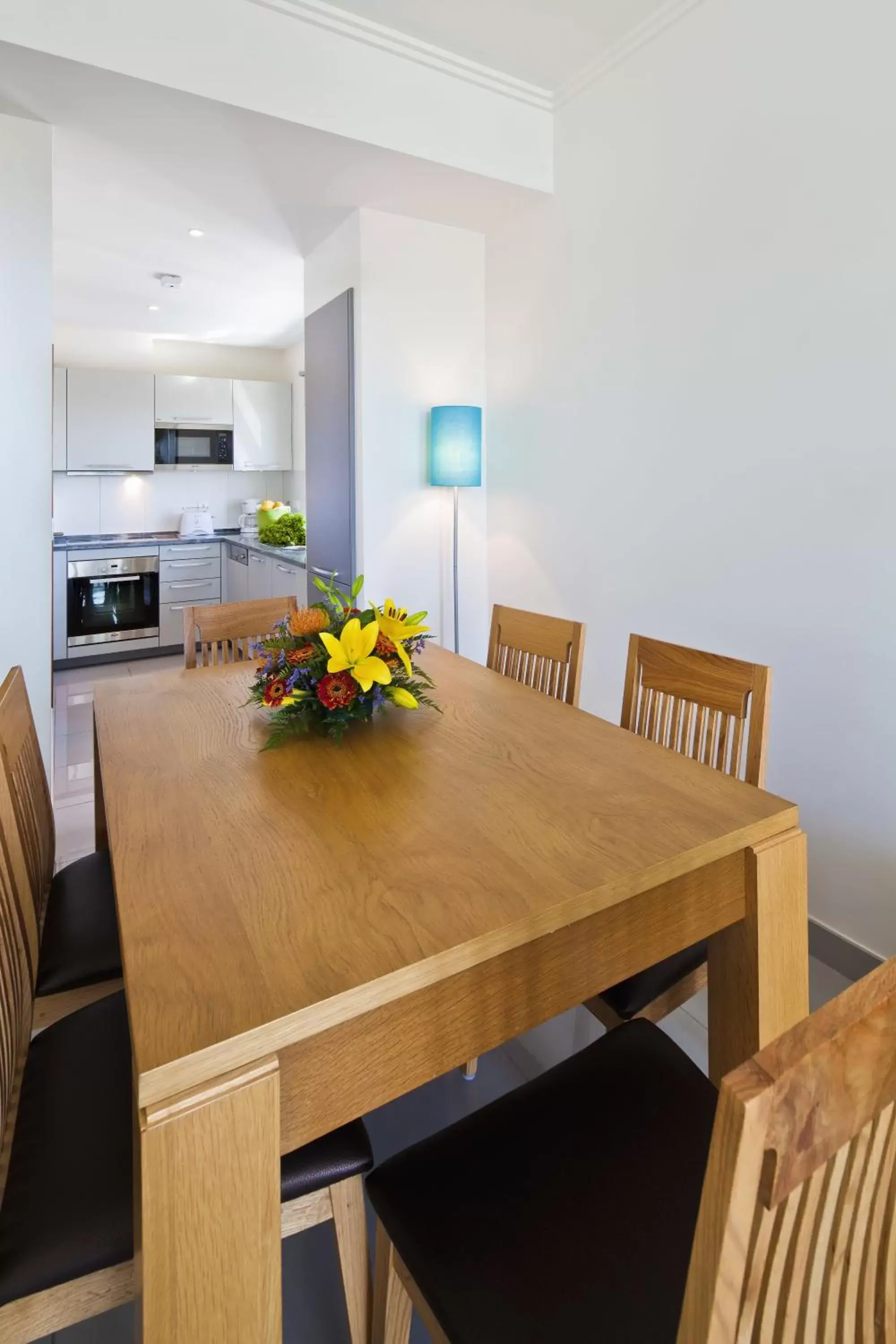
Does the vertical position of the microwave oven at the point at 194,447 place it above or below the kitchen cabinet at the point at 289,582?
above

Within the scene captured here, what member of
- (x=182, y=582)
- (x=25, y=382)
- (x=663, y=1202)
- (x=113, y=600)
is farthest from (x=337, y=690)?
(x=182, y=582)

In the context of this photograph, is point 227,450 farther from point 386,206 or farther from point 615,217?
point 615,217

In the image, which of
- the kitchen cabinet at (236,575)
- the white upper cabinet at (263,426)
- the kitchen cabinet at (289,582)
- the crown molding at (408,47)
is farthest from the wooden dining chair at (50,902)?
the white upper cabinet at (263,426)

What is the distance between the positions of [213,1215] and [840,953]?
2.01 metres

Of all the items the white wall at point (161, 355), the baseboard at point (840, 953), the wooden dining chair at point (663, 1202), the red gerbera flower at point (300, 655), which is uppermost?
the white wall at point (161, 355)

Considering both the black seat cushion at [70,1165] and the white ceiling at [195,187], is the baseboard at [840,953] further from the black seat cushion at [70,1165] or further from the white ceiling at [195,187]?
the white ceiling at [195,187]

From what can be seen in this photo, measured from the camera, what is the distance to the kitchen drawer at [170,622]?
581 cm

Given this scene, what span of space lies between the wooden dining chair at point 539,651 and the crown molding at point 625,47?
1.98 metres

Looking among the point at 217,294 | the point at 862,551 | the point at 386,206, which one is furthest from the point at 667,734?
the point at 217,294

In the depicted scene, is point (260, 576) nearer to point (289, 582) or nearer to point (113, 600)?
point (289, 582)

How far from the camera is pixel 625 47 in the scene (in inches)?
101

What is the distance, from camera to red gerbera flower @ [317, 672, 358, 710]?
1.45 meters

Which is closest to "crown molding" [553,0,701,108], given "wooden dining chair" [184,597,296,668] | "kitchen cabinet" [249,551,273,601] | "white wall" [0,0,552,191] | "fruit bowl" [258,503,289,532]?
"white wall" [0,0,552,191]

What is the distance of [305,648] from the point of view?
1524 millimetres
